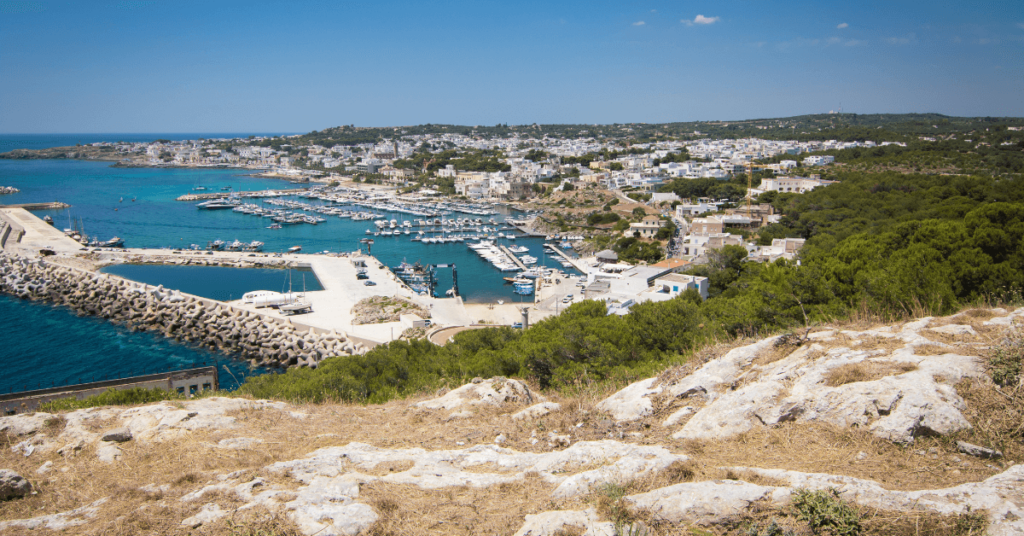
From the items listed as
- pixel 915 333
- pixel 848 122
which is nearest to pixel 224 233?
pixel 915 333

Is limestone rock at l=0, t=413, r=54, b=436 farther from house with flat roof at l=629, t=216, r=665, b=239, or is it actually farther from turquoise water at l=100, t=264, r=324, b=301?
house with flat roof at l=629, t=216, r=665, b=239

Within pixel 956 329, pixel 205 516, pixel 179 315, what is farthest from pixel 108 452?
pixel 179 315

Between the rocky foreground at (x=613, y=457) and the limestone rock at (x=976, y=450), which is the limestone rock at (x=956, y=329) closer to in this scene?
the rocky foreground at (x=613, y=457)

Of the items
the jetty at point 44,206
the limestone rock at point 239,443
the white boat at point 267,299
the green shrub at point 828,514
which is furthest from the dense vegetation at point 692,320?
the jetty at point 44,206

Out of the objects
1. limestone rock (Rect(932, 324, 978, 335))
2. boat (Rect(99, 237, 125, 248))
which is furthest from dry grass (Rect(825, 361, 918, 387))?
boat (Rect(99, 237, 125, 248))

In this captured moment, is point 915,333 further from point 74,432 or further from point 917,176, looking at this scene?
point 917,176
